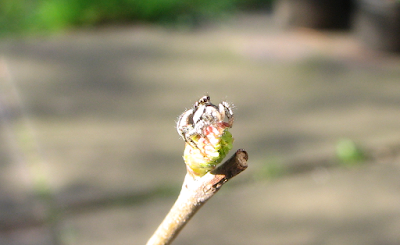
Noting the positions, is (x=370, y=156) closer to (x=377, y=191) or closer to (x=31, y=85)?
(x=377, y=191)

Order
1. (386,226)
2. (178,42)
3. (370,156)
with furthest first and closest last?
(178,42) < (370,156) < (386,226)

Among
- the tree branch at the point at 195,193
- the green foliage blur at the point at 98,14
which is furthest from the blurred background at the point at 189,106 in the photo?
the tree branch at the point at 195,193

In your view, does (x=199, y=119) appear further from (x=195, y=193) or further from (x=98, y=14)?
(x=98, y=14)

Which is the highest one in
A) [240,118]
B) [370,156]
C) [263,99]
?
[263,99]

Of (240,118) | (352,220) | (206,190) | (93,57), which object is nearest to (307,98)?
(240,118)

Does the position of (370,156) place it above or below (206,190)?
above

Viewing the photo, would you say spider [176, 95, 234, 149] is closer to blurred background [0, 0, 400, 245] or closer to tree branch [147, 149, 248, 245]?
tree branch [147, 149, 248, 245]

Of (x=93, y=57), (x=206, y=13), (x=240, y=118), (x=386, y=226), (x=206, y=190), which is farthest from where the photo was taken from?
(x=206, y=13)

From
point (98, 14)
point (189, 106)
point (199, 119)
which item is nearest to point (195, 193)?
point (199, 119)
